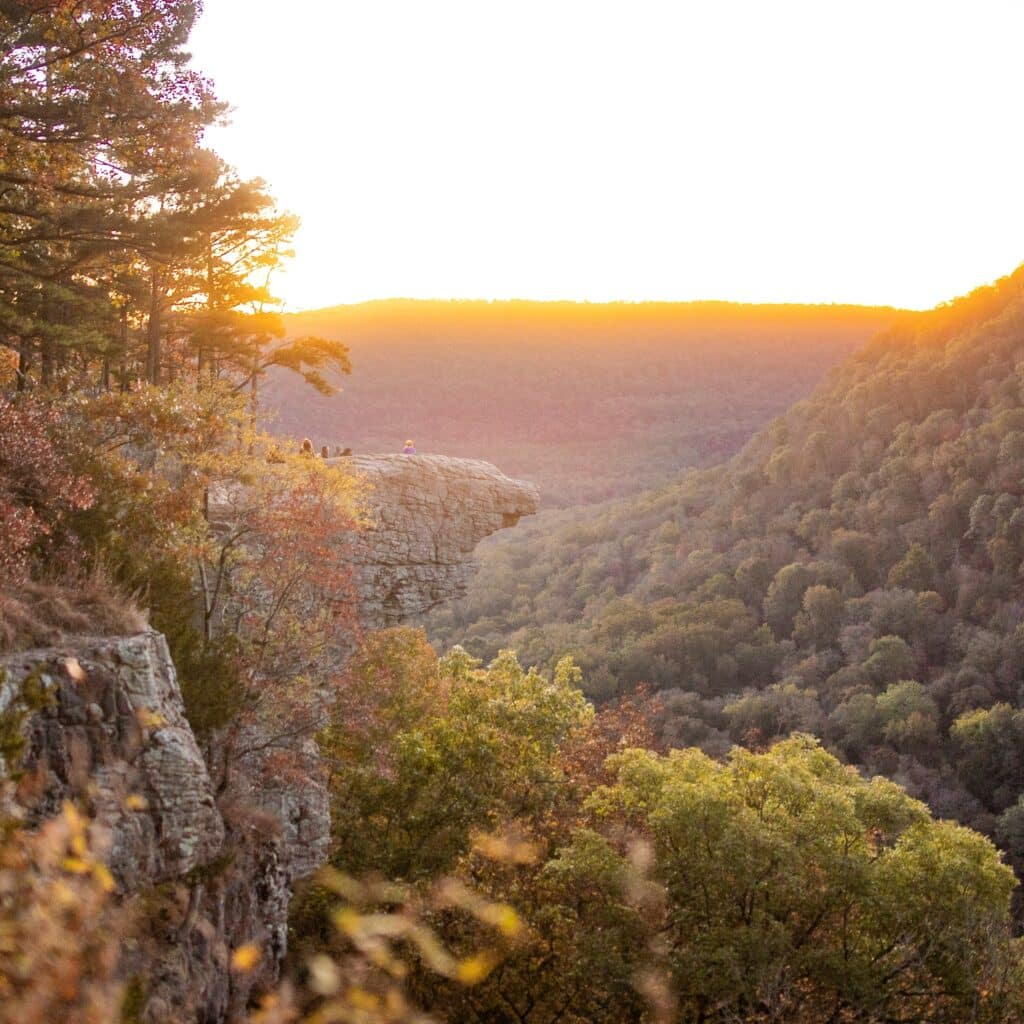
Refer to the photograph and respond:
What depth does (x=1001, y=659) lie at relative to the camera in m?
44.4

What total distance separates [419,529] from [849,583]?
36262 mm

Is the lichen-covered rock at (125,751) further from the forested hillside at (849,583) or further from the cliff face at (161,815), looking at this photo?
the forested hillside at (849,583)

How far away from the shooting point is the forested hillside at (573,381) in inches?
3629

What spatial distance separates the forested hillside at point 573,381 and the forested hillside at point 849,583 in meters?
19.7

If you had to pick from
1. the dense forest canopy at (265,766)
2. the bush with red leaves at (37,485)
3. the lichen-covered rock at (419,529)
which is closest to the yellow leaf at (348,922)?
the dense forest canopy at (265,766)

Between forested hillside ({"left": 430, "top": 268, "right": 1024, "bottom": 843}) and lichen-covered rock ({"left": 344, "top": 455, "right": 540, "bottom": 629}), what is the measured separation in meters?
16.3

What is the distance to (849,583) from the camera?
52.5m

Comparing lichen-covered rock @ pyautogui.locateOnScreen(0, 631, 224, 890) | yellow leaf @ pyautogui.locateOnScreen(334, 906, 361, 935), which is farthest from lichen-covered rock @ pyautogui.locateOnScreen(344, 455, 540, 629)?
yellow leaf @ pyautogui.locateOnScreen(334, 906, 361, 935)

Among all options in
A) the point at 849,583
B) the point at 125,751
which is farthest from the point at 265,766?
the point at 849,583

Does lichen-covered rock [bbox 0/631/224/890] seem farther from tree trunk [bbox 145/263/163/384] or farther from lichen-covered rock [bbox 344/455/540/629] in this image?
tree trunk [bbox 145/263/163/384]

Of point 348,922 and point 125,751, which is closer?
point 348,922

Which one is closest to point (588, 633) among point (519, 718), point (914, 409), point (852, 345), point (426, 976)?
point (914, 409)

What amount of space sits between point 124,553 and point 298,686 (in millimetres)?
4744

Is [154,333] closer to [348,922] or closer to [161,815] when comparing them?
[161,815]
